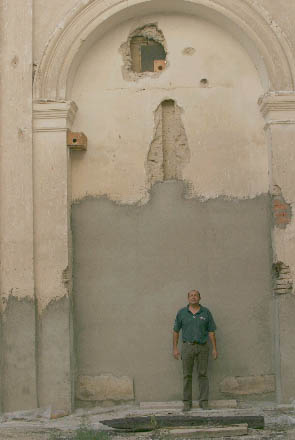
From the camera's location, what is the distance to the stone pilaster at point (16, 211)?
323 inches

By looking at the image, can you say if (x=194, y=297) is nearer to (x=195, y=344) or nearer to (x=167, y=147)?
(x=195, y=344)

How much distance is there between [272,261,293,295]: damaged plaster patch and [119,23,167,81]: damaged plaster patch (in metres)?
2.86

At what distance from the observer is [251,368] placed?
334 inches

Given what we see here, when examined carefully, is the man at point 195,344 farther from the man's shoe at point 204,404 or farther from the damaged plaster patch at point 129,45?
the damaged plaster patch at point 129,45

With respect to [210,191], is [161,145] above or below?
above

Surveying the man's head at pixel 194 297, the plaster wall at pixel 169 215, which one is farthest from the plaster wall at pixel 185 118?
the man's head at pixel 194 297

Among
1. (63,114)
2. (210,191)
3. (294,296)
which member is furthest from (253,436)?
(63,114)

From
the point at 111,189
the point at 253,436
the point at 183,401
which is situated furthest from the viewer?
the point at 111,189

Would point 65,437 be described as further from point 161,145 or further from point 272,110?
point 272,110

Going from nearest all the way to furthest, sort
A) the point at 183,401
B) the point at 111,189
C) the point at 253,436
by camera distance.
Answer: the point at 253,436 < the point at 183,401 < the point at 111,189

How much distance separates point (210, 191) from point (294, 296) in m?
1.64

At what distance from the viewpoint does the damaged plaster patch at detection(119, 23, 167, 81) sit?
889cm

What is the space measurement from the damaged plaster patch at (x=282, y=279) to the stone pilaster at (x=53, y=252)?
2505 mm

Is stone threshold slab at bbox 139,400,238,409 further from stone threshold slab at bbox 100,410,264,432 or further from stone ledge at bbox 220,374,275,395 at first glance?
stone threshold slab at bbox 100,410,264,432
